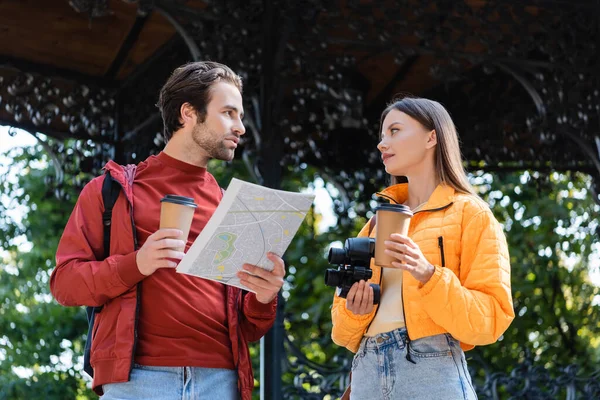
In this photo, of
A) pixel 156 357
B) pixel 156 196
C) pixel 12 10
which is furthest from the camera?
pixel 12 10

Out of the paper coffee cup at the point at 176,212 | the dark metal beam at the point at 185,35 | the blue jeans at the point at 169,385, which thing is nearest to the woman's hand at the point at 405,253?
the paper coffee cup at the point at 176,212

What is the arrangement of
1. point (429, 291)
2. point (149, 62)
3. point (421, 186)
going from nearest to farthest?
point (429, 291), point (421, 186), point (149, 62)

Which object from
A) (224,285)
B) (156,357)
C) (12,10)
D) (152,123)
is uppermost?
(12,10)

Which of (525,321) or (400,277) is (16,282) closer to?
(525,321)

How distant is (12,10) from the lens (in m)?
5.45

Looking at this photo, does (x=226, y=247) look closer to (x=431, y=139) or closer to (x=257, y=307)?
(x=257, y=307)

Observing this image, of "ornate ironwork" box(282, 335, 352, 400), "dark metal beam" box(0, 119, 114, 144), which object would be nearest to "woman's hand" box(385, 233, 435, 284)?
"ornate ironwork" box(282, 335, 352, 400)

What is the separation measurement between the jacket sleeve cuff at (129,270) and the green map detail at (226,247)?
0.22m

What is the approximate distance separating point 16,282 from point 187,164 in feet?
22.2

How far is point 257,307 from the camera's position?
2.71 m

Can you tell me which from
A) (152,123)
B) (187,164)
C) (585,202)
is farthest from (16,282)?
(187,164)

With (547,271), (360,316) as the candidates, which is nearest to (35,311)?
(547,271)

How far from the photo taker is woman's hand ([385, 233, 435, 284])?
94.3 inches

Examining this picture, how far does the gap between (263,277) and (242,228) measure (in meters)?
0.20
